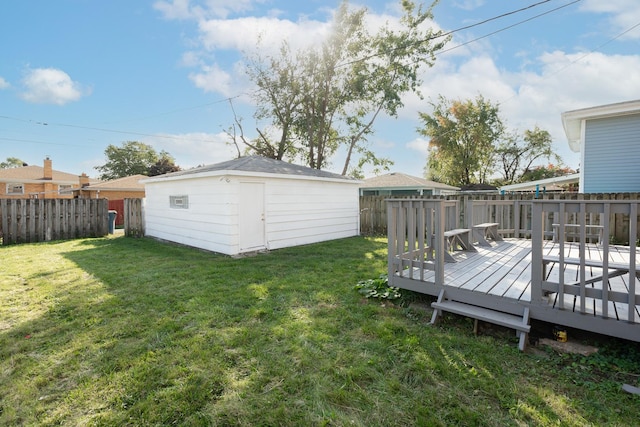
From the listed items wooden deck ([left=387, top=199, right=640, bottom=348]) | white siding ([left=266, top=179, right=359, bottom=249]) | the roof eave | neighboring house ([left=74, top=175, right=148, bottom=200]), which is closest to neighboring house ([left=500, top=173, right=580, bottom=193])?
the roof eave

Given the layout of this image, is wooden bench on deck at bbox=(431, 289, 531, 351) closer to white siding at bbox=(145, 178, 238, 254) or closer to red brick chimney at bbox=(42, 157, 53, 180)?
white siding at bbox=(145, 178, 238, 254)

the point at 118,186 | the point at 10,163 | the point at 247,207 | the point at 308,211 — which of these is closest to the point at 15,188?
the point at 118,186

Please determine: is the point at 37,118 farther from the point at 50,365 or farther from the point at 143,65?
the point at 50,365

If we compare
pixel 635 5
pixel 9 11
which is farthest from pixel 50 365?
pixel 635 5

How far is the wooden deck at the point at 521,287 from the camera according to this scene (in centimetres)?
257

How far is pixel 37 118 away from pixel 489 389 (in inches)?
913

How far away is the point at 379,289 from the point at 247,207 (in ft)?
14.3

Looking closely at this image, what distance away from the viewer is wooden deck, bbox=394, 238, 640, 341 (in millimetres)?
2568

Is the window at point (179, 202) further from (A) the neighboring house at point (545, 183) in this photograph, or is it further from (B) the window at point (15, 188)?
(B) the window at point (15, 188)

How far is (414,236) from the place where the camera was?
3729mm

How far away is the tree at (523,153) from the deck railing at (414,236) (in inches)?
1212

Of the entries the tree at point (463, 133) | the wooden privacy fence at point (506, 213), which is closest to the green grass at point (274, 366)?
the wooden privacy fence at point (506, 213)

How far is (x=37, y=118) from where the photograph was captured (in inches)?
644

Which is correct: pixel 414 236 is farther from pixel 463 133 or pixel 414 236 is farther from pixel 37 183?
pixel 37 183
